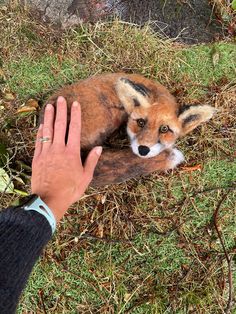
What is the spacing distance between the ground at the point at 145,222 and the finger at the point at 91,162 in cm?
76

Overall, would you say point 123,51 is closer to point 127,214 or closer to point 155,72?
point 155,72

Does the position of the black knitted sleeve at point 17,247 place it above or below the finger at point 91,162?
above

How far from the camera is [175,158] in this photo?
3.70m

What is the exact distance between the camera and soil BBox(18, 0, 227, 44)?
4.27m

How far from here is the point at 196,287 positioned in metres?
3.78

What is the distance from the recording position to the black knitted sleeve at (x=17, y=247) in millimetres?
2195

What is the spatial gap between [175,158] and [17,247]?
5.78ft

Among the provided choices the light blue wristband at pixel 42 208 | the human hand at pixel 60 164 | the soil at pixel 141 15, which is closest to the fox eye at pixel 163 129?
the human hand at pixel 60 164

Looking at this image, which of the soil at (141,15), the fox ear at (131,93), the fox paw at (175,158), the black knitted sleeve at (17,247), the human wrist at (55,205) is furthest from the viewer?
the soil at (141,15)

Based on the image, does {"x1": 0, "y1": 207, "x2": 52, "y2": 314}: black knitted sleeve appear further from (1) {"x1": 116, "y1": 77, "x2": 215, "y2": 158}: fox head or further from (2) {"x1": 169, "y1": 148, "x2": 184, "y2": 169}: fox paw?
(2) {"x1": 169, "y1": 148, "x2": 184, "y2": 169}: fox paw

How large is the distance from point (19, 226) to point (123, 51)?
227 cm

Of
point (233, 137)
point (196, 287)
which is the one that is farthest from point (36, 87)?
point (196, 287)

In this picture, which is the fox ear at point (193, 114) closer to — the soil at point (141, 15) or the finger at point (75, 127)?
the finger at point (75, 127)

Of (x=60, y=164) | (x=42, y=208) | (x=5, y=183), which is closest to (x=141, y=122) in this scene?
(x=60, y=164)
